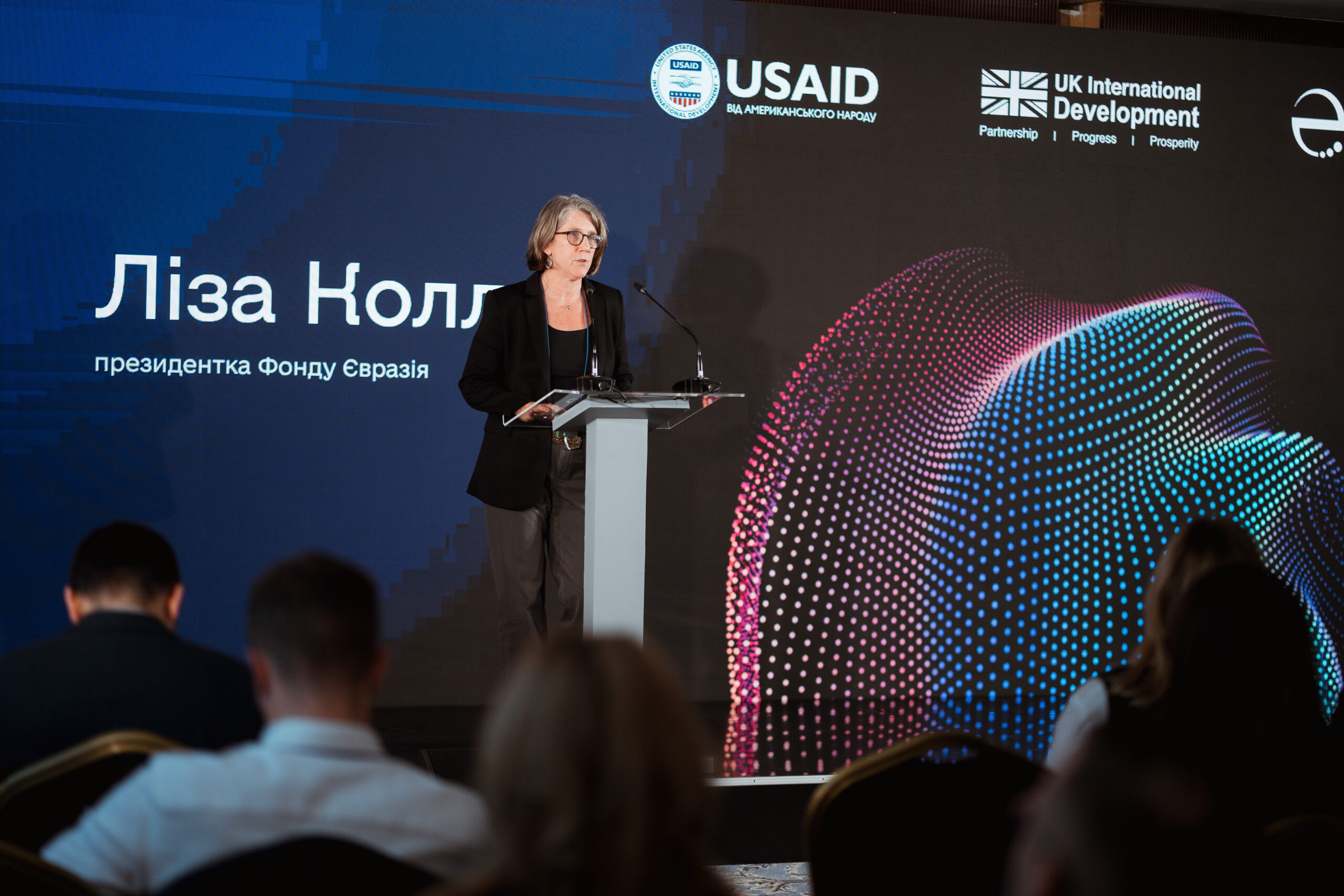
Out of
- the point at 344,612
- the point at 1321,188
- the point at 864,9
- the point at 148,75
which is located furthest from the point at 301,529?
the point at 1321,188

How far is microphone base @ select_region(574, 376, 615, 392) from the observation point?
338 centimetres

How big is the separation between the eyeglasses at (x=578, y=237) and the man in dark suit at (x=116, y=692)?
251cm

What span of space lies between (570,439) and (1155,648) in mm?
2461

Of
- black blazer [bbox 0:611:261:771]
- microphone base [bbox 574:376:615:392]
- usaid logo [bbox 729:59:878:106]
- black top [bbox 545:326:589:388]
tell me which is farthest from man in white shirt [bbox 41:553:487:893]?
usaid logo [bbox 729:59:878:106]

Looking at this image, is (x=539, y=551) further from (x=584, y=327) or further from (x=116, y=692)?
(x=116, y=692)

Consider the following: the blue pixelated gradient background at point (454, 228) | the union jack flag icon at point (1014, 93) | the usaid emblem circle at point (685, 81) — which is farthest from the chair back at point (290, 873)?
the union jack flag icon at point (1014, 93)

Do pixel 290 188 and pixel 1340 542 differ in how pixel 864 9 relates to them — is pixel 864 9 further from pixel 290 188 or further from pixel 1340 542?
pixel 1340 542

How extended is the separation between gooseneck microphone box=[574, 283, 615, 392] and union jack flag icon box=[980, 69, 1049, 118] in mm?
2470

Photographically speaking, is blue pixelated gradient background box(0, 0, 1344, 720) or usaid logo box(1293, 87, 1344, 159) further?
usaid logo box(1293, 87, 1344, 159)

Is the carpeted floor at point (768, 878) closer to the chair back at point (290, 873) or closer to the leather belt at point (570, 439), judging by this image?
the leather belt at point (570, 439)

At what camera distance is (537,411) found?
12.4 ft

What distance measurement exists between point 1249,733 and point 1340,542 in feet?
16.5

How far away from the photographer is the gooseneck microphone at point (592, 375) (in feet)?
11.1

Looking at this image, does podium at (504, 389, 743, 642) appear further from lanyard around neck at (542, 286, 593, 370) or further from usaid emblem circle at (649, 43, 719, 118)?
usaid emblem circle at (649, 43, 719, 118)
